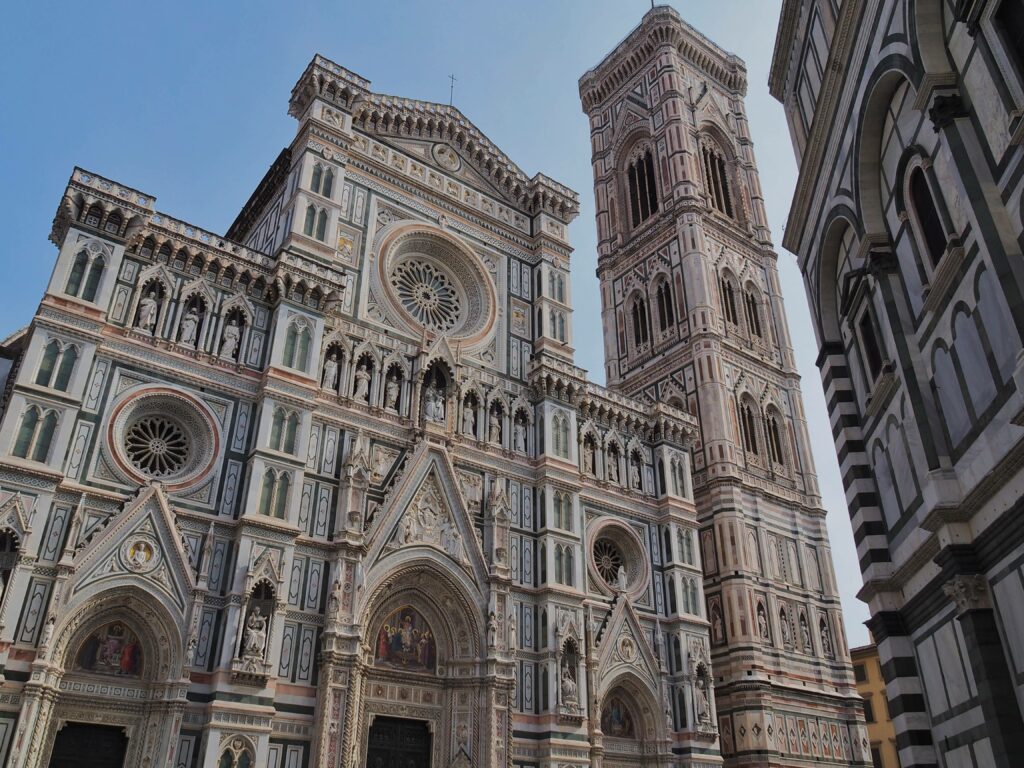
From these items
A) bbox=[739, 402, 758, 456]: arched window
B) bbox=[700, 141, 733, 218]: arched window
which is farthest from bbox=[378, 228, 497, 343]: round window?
bbox=[700, 141, 733, 218]: arched window

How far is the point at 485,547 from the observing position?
22000 millimetres

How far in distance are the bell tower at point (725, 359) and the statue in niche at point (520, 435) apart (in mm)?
8310

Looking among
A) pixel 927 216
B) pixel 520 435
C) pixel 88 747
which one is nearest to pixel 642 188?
pixel 520 435

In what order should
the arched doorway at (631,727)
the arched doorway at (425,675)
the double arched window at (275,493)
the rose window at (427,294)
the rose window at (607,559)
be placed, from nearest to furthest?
1. the double arched window at (275,493)
2. the arched doorway at (425,675)
3. the arched doorway at (631,727)
4. the rose window at (427,294)
5. the rose window at (607,559)

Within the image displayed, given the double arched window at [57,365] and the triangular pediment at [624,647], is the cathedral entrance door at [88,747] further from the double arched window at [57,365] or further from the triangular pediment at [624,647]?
the triangular pediment at [624,647]

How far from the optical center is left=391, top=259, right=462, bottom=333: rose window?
24.7 meters

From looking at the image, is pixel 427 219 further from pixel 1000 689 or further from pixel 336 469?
pixel 1000 689

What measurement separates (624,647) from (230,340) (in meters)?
13.3

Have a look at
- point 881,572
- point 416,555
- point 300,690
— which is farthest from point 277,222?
point 881,572

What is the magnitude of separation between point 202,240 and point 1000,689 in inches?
720

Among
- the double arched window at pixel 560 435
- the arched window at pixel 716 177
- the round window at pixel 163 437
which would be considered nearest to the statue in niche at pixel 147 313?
the round window at pixel 163 437

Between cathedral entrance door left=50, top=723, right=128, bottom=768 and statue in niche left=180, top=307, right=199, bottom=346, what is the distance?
823 cm

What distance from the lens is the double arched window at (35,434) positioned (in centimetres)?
1598

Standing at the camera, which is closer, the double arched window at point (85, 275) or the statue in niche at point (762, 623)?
the double arched window at point (85, 275)
